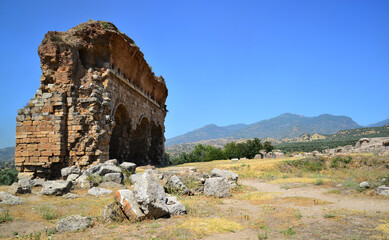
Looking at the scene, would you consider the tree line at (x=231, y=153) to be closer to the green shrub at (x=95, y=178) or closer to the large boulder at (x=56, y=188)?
the green shrub at (x=95, y=178)

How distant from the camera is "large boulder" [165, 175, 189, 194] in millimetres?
8945

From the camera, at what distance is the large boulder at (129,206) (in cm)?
538

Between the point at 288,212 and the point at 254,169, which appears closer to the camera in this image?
the point at 288,212

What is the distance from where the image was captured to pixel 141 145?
2411cm

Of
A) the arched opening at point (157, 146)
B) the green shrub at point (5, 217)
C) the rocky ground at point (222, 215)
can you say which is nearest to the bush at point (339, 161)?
the rocky ground at point (222, 215)

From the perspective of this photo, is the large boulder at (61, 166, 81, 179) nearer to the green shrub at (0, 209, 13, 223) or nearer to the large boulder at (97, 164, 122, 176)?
the large boulder at (97, 164, 122, 176)

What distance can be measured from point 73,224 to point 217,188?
16.6 feet

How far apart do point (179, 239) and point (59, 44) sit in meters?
12.8

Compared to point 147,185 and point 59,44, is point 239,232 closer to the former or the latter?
point 147,185

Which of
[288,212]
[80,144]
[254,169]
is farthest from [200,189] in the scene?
[254,169]

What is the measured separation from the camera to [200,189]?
926cm

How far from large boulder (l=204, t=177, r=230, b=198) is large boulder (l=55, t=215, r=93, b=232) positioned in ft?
15.3

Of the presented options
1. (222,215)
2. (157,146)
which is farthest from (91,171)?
(157,146)

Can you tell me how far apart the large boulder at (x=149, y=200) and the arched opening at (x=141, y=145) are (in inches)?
722
